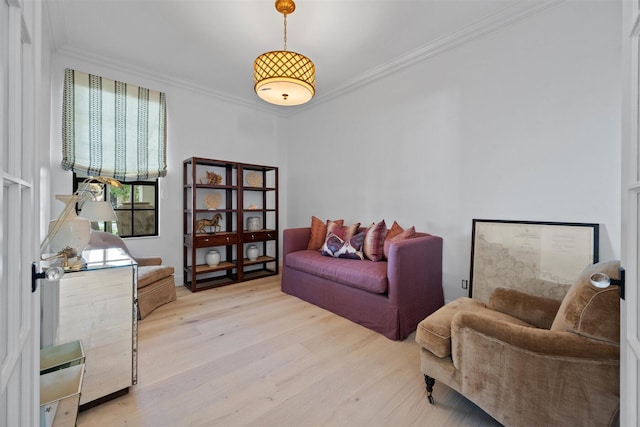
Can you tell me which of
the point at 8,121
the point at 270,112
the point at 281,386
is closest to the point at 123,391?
the point at 281,386

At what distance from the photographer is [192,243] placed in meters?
3.46

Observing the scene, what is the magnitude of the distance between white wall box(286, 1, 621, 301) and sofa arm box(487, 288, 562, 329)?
2.76ft

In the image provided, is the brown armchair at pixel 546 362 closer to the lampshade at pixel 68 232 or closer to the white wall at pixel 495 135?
the white wall at pixel 495 135

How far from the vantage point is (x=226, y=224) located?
4168 mm

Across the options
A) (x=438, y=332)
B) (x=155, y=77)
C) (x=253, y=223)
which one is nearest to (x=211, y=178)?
(x=253, y=223)

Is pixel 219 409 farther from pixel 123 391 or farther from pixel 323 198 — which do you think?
pixel 323 198

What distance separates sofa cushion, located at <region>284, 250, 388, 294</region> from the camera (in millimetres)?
2410

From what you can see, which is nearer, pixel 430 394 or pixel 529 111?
pixel 430 394

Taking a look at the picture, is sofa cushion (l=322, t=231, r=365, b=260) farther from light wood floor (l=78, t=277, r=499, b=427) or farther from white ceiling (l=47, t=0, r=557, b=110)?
white ceiling (l=47, t=0, r=557, b=110)

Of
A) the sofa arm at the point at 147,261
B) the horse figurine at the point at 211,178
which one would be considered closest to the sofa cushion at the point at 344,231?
the horse figurine at the point at 211,178

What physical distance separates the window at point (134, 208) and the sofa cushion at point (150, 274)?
27.7 inches

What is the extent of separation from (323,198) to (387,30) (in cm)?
230

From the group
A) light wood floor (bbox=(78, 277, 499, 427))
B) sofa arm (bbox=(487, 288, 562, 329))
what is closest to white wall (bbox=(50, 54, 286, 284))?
light wood floor (bbox=(78, 277, 499, 427))

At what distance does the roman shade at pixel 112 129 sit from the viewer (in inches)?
116
